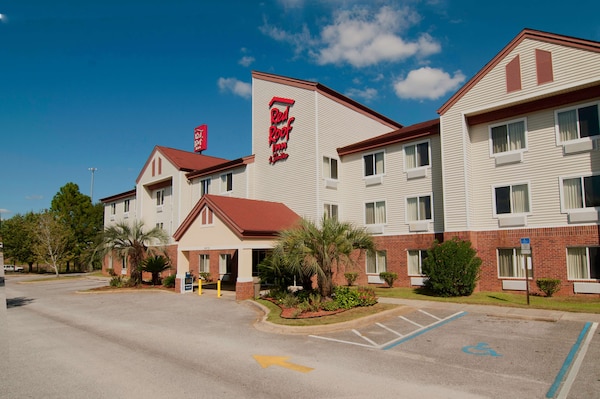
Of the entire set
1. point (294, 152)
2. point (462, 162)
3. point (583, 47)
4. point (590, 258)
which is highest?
point (583, 47)

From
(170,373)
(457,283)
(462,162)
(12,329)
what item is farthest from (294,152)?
(170,373)

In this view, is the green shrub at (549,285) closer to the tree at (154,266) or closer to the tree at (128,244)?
the tree at (128,244)

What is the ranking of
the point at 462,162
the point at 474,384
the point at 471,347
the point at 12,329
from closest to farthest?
the point at 474,384
the point at 471,347
the point at 12,329
the point at 462,162

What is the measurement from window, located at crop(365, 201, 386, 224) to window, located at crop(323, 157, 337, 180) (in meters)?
3.06

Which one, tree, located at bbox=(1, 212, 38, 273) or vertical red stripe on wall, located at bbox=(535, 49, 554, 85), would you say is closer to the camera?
vertical red stripe on wall, located at bbox=(535, 49, 554, 85)

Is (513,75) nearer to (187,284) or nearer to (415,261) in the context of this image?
(415,261)

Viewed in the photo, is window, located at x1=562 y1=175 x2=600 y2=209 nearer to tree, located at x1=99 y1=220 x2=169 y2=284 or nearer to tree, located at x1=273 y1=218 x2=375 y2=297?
tree, located at x1=273 y1=218 x2=375 y2=297

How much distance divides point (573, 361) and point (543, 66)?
14814mm

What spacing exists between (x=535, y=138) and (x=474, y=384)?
15727mm

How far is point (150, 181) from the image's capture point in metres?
41.2

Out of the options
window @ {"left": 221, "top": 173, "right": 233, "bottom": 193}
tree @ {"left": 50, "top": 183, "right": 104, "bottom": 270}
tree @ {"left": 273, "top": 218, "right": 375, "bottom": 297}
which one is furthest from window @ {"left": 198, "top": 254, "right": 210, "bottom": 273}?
tree @ {"left": 50, "top": 183, "right": 104, "bottom": 270}

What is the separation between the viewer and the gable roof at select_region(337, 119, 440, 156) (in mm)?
23905

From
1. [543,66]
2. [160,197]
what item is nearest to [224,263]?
[160,197]

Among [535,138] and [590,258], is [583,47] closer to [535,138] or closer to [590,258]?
[535,138]
